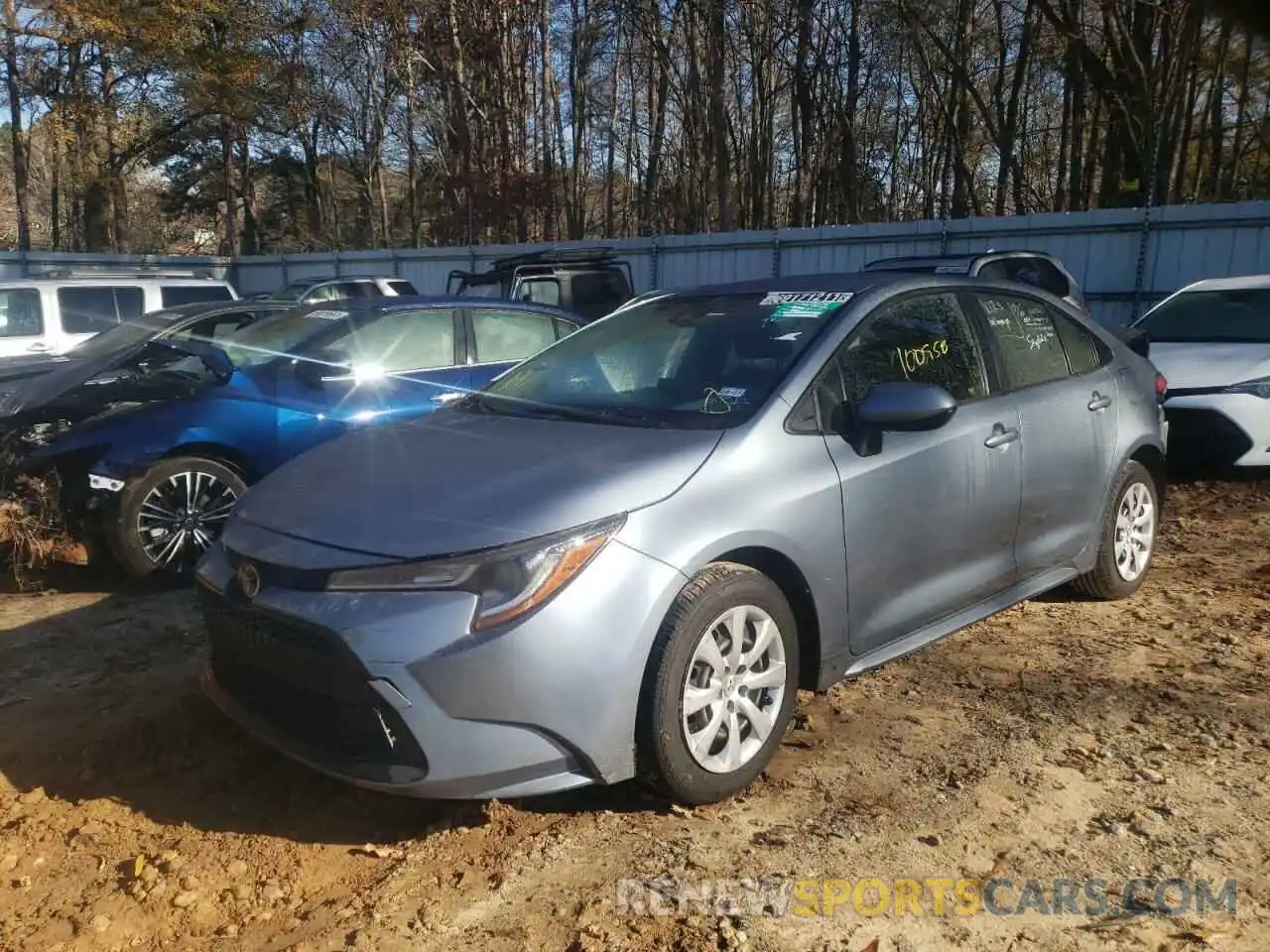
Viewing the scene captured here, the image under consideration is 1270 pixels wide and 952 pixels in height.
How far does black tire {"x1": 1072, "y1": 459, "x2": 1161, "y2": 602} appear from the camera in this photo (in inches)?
179

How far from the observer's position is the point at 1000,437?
385 centimetres

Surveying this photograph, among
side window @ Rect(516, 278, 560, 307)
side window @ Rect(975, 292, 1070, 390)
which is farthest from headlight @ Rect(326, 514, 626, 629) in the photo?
side window @ Rect(516, 278, 560, 307)

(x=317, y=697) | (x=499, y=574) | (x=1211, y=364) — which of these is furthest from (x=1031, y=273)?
(x=317, y=697)

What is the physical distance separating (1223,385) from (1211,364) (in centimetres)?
28

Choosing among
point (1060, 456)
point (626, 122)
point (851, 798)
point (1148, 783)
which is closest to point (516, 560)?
point (851, 798)

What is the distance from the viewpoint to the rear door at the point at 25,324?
10.5m

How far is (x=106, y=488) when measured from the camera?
5.17m

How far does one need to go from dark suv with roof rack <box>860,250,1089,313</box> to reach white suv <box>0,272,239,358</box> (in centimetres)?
757

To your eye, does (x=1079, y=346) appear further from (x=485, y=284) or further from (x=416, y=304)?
(x=485, y=284)

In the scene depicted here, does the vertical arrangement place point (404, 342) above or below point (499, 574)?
above

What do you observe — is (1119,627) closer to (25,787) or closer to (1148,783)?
(1148,783)

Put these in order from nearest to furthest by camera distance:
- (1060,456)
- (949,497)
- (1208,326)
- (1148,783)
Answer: (1148,783)
(949,497)
(1060,456)
(1208,326)

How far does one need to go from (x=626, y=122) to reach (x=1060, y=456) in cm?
2977

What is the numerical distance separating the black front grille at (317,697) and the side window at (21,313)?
957cm
